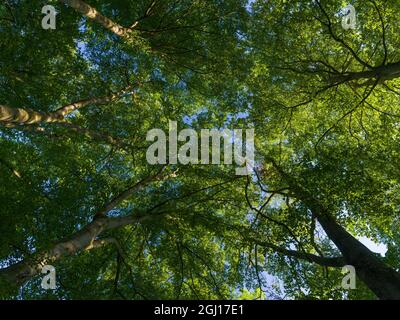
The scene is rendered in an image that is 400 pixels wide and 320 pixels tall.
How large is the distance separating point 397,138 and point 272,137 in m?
4.15

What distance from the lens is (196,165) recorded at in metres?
11.2

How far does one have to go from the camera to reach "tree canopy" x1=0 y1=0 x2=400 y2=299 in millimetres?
9008

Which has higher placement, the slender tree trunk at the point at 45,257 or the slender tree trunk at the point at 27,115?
the slender tree trunk at the point at 27,115

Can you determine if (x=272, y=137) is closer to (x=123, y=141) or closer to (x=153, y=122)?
(x=153, y=122)

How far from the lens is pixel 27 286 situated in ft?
25.7
